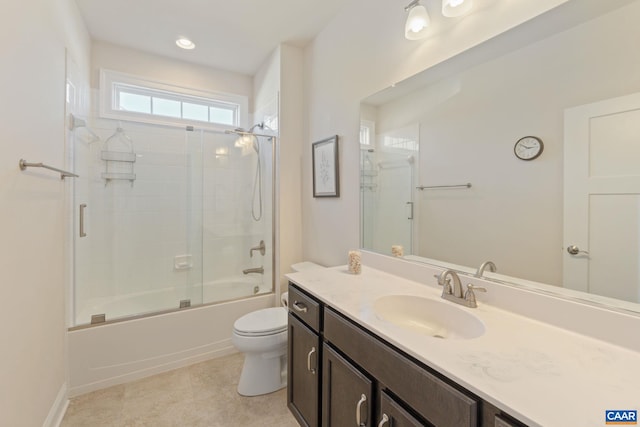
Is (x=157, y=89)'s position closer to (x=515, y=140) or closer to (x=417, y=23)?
(x=417, y=23)

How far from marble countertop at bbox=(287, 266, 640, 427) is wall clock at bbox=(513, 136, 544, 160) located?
24.5 inches

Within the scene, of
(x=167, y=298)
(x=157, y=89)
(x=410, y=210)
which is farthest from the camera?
(x=157, y=89)

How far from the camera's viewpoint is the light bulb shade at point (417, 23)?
1.42 m

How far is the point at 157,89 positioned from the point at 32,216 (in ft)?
6.62

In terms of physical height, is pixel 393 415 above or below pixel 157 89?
below

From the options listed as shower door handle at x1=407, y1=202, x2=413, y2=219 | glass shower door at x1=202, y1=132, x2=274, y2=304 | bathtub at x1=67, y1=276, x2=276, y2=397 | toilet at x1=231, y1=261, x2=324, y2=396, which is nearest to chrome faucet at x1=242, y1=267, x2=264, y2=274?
glass shower door at x1=202, y1=132, x2=274, y2=304

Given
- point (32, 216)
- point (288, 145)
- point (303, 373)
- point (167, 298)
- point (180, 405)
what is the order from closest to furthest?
1. point (32, 216)
2. point (303, 373)
3. point (180, 405)
4. point (167, 298)
5. point (288, 145)

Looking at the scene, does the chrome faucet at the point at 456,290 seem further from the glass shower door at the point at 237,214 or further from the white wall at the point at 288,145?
the glass shower door at the point at 237,214

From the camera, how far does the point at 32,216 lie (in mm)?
1352

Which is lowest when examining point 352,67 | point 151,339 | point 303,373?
point 151,339

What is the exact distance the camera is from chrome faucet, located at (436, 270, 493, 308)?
115 cm

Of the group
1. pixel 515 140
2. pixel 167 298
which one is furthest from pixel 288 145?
pixel 515 140

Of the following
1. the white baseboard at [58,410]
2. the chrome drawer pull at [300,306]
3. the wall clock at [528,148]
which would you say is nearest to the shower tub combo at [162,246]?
the white baseboard at [58,410]

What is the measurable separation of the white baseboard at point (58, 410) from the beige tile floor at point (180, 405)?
28 millimetres
